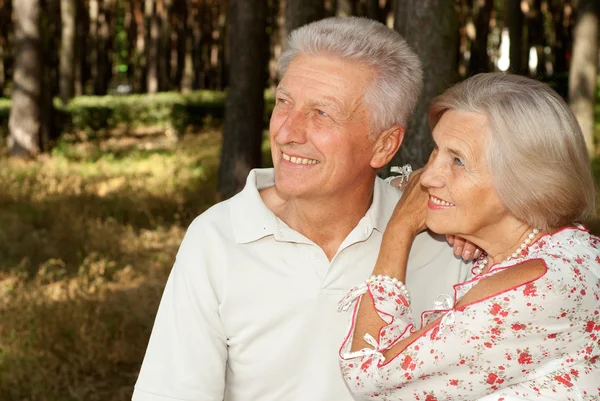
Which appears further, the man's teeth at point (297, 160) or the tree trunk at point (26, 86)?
the tree trunk at point (26, 86)

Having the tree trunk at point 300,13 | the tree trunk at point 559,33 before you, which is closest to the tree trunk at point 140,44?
the tree trunk at point 559,33

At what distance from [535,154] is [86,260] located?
261 inches

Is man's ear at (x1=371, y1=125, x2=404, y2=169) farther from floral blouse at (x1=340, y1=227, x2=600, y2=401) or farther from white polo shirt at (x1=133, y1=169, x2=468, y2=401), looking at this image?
floral blouse at (x1=340, y1=227, x2=600, y2=401)

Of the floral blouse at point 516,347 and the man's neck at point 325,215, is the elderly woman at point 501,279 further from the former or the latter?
the man's neck at point 325,215

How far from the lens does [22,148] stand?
52.4 ft

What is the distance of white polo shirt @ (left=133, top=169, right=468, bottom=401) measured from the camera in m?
2.88

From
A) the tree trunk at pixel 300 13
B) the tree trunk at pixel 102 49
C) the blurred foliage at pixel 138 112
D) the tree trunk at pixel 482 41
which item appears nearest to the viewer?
the tree trunk at pixel 300 13

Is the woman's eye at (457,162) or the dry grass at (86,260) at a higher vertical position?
the woman's eye at (457,162)

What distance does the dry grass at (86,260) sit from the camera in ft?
21.0

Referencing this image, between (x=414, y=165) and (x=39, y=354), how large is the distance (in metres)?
2.91

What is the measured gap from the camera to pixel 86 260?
8.66 m

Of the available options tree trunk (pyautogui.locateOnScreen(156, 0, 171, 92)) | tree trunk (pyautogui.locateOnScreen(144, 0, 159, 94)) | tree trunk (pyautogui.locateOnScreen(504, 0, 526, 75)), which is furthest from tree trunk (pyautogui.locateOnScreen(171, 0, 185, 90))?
tree trunk (pyautogui.locateOnScreen(504, 0, 526, 75))

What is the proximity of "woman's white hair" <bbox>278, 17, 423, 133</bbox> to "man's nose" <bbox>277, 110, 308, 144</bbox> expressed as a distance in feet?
0.73

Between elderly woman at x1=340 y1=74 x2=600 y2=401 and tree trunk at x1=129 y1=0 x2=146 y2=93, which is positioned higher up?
elderly woman at x1=340 y1=74 x2=600 y2=401
